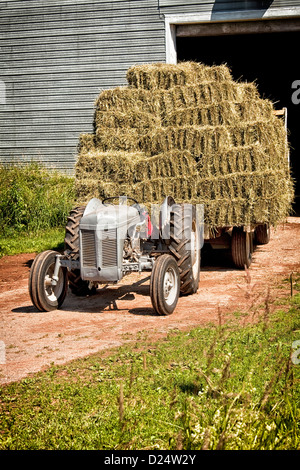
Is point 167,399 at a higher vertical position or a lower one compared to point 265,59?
lower

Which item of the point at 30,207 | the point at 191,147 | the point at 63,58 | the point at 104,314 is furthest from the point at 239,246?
the point at 63,58

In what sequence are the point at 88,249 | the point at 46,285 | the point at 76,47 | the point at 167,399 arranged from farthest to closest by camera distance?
1. the point at 76,47
2. the point at 46,285
3. the point at 88,249
4. the point at 167,399

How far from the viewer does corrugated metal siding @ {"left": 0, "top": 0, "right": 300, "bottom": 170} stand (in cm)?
1542

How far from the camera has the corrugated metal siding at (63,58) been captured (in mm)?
15422

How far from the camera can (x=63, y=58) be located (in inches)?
636

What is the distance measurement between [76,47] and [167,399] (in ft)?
43.6

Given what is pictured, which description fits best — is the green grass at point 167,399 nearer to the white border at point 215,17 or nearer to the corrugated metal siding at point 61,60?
the white border at point 215,17

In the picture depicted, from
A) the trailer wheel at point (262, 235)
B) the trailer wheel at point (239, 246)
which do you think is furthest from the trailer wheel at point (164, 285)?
the trailer wheel at point (262, 235)

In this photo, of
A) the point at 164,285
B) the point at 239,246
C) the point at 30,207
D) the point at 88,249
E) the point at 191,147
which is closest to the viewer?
the point at 164,285

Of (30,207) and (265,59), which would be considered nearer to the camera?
(30,207)

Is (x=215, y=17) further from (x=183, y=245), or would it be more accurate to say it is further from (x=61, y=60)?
(x=183, y=245)

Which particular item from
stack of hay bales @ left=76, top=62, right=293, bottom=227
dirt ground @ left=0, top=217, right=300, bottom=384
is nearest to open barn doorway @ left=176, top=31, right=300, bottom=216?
stack of hay bales @ left=76, top=62, right=293, bottom=227

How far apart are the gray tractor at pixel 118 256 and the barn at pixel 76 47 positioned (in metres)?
8.13

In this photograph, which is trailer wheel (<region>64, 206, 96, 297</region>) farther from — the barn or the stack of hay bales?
the barn
